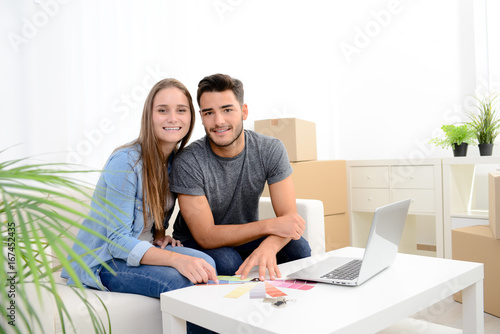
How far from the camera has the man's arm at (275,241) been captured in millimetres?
1288

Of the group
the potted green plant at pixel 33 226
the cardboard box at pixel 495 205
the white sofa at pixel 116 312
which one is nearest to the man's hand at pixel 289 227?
the white sofa at pixel 116 312

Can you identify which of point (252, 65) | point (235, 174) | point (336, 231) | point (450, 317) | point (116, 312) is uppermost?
point (252, 65)

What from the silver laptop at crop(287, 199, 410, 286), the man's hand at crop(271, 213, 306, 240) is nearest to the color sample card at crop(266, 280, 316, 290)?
the silver laptop at crop(287, 199, 410, 286)

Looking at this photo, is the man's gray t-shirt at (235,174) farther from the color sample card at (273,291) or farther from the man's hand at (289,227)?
the color sample card at (273,291)

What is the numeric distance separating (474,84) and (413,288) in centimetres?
242

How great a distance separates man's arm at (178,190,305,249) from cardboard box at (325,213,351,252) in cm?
149

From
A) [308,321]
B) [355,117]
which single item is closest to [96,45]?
[308,321]

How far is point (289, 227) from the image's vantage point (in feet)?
4.82

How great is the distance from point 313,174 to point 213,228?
141 centimetres

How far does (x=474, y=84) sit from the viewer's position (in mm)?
3000

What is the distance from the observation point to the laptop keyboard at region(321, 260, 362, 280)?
115 cm

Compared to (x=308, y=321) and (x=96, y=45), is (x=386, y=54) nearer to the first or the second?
(x=96, y=45)

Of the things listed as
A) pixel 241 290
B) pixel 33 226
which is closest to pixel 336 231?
pixel 241 290

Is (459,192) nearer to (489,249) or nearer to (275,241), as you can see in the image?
(489,249)
